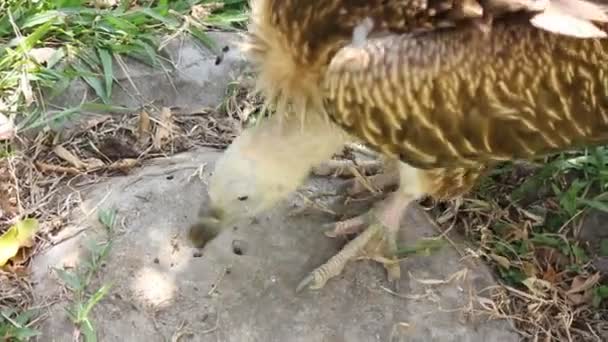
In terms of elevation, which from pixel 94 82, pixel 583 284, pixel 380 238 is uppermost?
pixel 94 82

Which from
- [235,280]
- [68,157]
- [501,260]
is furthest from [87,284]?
[501,260]

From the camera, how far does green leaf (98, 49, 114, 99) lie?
155 inches

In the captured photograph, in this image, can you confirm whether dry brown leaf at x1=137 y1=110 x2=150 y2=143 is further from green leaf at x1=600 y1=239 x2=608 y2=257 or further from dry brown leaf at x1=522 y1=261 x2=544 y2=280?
green leaf at x1=600 y1=239 x2=608 y2=257

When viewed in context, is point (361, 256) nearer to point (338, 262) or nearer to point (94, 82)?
point (338, 262)

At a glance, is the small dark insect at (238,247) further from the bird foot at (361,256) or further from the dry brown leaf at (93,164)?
the dry brown leaf at (93,164)

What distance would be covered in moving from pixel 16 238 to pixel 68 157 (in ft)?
1.33

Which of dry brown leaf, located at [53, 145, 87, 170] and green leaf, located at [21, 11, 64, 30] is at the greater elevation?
green leaf, located at [21, 11, 64, 30]

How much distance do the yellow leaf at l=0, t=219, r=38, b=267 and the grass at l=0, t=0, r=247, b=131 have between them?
0.42 metres

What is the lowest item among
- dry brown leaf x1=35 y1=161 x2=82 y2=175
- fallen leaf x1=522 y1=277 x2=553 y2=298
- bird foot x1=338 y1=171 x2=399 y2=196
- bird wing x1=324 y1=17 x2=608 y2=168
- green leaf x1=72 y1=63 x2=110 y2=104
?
fallen leaf x1=522 y1=277 x2=553 y2=298

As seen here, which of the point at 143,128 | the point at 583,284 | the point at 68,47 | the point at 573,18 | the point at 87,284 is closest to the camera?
the point at 573,18

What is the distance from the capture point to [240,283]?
11.3ft

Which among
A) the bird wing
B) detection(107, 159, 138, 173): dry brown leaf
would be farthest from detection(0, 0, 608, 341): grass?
the bird wing

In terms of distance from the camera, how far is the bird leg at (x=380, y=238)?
352 centimetres

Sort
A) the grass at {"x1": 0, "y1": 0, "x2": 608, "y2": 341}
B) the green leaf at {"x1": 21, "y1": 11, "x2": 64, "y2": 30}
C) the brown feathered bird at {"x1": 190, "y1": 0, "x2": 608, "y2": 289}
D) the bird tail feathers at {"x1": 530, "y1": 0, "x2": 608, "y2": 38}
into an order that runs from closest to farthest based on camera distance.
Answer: the bird tail feathers at {"x1": 530, "y1": 0, "x2": 608, "y2": 38} → the brown feathered bird at {"x1": 190, "y1": 0, "x2": 608, "y2": 289} → the grass at {"x1": 0, "y1": 0, "x2": 608, "y2": 341} → the green leaf at {"x1": 21, "y1": 11, "x2": 64, "y2": 30}
